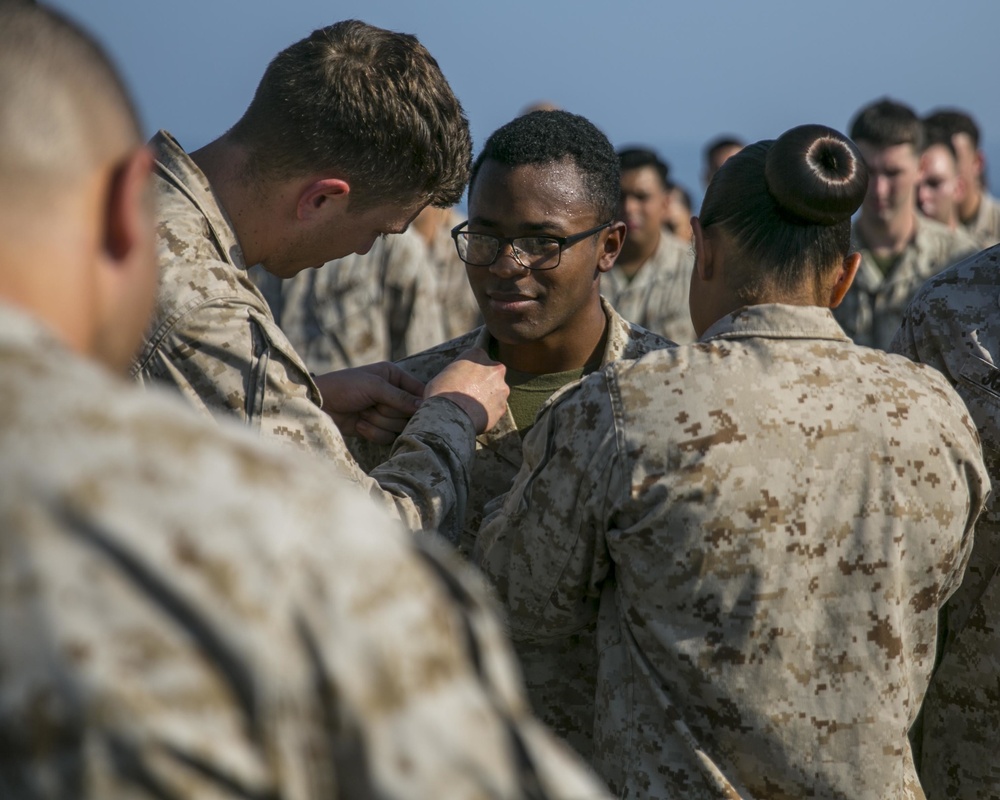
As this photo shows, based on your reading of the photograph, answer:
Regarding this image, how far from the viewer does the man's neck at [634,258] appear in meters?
9.70

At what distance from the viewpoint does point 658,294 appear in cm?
966

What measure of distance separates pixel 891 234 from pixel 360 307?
3.66 meters

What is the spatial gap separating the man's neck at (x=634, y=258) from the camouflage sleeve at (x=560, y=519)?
7.03 m

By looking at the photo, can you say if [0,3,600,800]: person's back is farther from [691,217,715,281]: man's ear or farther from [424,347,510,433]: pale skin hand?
[424,347,510,433]: pale skin hand

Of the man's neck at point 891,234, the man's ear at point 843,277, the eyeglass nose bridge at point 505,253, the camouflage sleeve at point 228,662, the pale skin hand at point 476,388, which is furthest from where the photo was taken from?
the man's neck at point 891,234

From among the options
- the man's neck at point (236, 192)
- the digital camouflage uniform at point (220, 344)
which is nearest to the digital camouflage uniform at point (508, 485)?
the digital camouflage uniform at point (220, 344)

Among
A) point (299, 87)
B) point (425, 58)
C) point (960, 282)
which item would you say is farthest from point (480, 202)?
point (960, 282)

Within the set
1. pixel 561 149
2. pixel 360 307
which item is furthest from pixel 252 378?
pixel 360 307

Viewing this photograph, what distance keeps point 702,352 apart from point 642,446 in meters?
0.25

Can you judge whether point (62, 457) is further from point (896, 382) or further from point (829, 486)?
point (896, 382)

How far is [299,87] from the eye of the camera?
9.53 feet

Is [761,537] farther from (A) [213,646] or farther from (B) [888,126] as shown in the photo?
(B) [888,126]

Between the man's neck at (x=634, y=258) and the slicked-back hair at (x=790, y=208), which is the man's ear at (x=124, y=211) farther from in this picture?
the man's neck at (x=634, y=258)

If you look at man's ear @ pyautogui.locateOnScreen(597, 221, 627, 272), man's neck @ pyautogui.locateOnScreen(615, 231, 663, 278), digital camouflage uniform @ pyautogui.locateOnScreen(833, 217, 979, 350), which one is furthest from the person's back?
man's neck @ pyautogui.locateOnScreen(615, 231, 663, 278)
